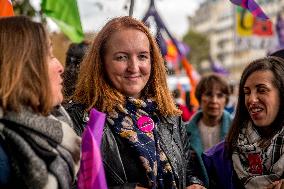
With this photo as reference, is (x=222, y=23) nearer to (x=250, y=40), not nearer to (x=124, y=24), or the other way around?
(x=250, y=40)

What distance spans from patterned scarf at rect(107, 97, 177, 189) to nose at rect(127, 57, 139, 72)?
0.15 meters

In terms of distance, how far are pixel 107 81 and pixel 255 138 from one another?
92 cm

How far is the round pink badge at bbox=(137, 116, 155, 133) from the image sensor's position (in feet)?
9.52

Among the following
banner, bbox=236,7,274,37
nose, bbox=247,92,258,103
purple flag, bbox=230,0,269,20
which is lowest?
nose, bbox=247,92,258,103

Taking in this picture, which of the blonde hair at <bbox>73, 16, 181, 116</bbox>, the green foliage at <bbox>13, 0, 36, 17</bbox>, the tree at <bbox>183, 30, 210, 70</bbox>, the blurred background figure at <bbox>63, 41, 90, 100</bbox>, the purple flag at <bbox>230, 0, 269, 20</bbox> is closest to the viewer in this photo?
the blonde hair at <bbox>73, 16, 181, 116</bbox>

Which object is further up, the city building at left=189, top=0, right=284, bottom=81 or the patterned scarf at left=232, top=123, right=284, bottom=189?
the city building at left=189, top=0, right=284, bottom=81

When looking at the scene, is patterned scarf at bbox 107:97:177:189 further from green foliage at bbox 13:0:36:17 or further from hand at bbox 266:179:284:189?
green foliage at bbox 13:0:36:17

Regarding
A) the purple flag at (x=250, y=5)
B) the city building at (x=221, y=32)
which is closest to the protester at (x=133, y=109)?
the purple flag at (x=250, y=5)

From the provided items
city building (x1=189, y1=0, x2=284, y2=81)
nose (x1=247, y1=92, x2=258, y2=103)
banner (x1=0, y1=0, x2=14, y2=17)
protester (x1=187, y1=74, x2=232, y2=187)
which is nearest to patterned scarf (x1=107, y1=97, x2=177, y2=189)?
nose (x1=247, y1=92, x2=258, y2=103)

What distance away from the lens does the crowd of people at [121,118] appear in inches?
90.3

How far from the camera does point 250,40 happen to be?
22016mm

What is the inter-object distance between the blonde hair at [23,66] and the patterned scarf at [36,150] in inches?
2.0

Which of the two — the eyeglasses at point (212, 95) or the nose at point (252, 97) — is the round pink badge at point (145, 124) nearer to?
the nose at point (252, 97)

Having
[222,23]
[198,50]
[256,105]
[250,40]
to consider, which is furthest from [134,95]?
[222,23]
